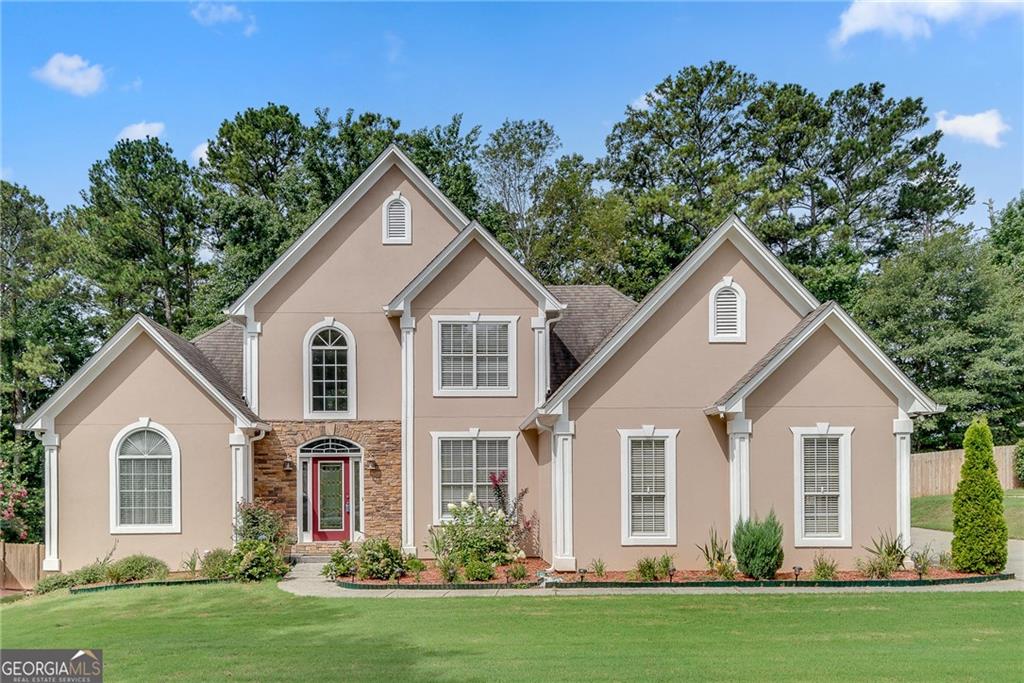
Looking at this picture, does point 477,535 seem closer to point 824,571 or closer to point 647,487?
point 647,487

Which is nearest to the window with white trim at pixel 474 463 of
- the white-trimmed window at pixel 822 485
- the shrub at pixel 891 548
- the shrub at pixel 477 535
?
the shrub at pixel 477 535

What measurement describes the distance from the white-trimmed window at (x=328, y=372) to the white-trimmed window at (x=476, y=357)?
2060mm

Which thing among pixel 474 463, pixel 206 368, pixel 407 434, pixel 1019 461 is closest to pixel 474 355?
pixel 407 434

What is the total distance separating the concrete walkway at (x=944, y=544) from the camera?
16.7 m

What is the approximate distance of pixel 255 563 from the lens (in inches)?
635

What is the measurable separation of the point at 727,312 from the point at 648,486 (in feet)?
12.4

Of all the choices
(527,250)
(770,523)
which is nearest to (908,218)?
(527,250)

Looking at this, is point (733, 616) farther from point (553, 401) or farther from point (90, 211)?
point (90, 211)

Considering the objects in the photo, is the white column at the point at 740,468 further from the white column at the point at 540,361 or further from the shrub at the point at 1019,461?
the shrub at the point at 1019,461

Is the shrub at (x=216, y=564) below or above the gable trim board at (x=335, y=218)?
below

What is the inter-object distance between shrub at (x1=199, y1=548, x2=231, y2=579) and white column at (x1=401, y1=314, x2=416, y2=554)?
12.1 ft

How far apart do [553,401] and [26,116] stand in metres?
12.7

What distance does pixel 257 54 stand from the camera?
1864 centimetres

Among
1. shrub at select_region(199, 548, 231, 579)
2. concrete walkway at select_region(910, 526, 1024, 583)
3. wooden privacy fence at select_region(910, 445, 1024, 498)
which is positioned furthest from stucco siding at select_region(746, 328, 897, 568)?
wooden privacy fence at select_region(910, 445, 1024, 498)
